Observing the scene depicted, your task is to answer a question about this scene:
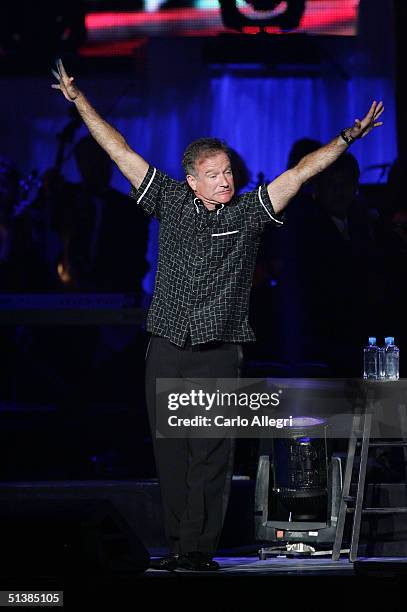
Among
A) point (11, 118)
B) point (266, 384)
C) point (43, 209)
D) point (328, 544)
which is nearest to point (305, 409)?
point (266, 384)

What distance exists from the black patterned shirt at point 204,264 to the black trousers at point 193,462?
0.23ft

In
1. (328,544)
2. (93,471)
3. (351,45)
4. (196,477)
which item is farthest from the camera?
(351,45)

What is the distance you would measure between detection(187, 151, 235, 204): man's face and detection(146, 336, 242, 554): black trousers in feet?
1.86

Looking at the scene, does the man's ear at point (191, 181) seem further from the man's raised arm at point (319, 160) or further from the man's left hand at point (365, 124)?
the man's left hand at point (365, 124)

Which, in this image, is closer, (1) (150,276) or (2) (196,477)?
(2) (196,477)

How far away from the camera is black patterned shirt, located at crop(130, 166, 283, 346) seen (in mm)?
4375

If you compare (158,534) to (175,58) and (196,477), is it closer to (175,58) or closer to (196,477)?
(196,477)

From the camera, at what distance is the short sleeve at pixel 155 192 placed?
4496mm

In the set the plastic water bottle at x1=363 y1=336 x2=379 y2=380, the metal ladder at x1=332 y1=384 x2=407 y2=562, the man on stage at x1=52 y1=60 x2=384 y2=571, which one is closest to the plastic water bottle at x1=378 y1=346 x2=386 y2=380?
the plastic water bottle at x1=363 y1=336 x2=379 y2=380

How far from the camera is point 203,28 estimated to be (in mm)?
7383

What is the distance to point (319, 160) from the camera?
4.32 meters

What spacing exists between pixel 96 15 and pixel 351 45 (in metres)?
1.64

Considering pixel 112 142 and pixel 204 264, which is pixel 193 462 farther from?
pixel 112 142

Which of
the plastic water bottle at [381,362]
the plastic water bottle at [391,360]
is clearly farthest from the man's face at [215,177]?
the plastic water bottle at [381,362]
